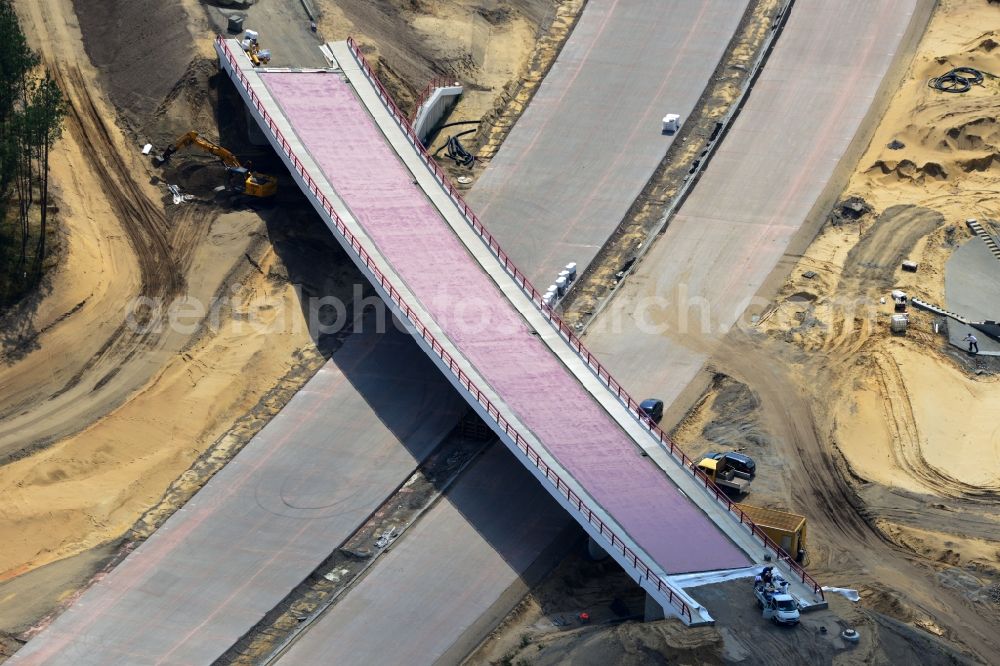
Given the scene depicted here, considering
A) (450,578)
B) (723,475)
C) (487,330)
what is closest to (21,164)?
(487,330)

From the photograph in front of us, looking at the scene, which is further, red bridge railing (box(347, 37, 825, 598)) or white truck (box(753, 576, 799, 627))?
red bridge railing (box(347, 37, 825, 598))

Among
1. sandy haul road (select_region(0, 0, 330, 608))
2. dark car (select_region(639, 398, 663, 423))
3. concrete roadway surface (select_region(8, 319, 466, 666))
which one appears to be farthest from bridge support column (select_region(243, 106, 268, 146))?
dark car (select_region(639, 398, 663, 423))

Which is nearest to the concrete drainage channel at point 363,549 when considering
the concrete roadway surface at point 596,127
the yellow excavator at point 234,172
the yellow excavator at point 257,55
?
the concrete roadway surface at point 596,127

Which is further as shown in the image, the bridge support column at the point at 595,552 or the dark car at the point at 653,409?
the dark car at the point at 653,409

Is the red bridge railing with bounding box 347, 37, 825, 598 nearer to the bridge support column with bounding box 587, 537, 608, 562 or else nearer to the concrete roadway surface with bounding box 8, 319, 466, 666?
the bridge support column with bounding box 587, 537, 608, 562

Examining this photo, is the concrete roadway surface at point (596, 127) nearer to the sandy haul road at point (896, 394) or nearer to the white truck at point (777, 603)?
the sandy haul road at point (896, 394)

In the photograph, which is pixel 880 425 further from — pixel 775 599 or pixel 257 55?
pixel 257 55
